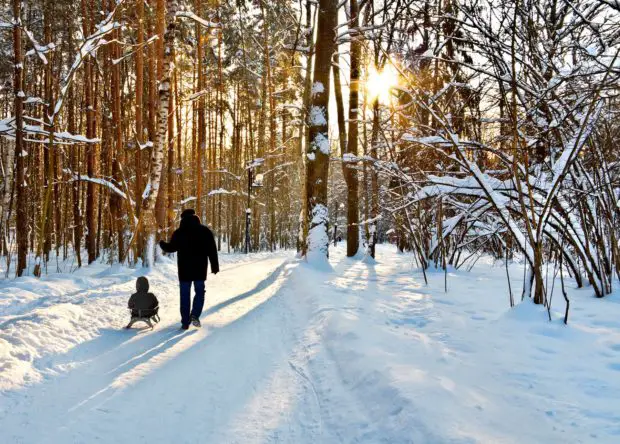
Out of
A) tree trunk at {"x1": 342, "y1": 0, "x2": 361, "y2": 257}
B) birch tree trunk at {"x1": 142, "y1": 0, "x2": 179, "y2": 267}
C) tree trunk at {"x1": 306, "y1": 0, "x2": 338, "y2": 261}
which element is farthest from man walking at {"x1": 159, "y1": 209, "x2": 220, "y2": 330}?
tree trunk at {"x1": 342, "y1": 0, "x2": 361, "y2": 257}

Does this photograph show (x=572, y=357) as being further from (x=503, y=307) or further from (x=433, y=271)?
(x=433, y=271)

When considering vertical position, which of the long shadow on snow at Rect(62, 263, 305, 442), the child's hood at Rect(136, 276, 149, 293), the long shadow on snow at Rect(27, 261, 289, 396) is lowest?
the long shadow on snow at Rect(62, 263, 305, 442)

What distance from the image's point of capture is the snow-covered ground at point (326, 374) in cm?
287

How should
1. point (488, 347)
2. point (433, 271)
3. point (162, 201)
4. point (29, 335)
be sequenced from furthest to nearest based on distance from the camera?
point (162, 201)
point (433, 271)
point (29, 335)
point (488, 347)

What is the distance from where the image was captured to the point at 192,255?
6332 mm

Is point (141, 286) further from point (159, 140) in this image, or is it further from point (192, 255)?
point (159, 140)

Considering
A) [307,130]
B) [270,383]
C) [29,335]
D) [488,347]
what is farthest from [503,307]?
[307,130]

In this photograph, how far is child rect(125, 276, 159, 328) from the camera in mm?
5750

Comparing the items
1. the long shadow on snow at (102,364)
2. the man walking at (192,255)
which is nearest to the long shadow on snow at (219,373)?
the long shadow on snow at (102,364)

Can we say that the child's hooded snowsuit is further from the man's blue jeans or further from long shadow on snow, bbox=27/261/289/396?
the man's blue jeans

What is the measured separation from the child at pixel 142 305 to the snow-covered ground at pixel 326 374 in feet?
0.76

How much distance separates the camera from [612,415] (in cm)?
268

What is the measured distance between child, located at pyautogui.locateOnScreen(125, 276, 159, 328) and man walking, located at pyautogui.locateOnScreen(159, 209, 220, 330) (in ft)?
1.46

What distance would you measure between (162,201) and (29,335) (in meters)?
9.92
